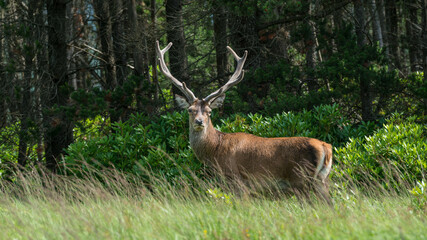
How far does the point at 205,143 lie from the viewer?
7125mm

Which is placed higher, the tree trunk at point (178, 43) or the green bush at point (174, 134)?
the tree trunk at point (178, 43)

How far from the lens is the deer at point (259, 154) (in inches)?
244

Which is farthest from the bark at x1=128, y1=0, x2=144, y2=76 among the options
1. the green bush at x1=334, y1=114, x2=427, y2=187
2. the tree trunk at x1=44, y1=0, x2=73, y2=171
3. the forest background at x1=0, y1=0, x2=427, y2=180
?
the green bush at x1=334, y1=114, x2=427, y2=187

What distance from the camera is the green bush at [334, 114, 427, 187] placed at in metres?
6.95

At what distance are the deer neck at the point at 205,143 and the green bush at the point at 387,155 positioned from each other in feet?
5.99

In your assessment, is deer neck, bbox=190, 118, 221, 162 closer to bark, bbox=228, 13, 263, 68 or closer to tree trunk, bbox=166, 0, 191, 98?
tree trunk, bbox=166, 0, 191, 98

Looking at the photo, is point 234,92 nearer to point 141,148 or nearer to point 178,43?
point 178,43

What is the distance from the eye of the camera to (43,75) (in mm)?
10906

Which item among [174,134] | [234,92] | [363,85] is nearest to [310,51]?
[234,92]

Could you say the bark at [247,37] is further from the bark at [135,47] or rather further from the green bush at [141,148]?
the green bush at [141,148]

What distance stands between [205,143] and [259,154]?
895mm

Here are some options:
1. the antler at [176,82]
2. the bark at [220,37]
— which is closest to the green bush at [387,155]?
the antler at [176,82]

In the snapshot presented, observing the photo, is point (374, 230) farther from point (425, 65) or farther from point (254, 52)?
point (254, 52)

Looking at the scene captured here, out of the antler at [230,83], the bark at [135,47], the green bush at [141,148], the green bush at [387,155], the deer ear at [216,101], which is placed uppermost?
the bark at [135,47]
